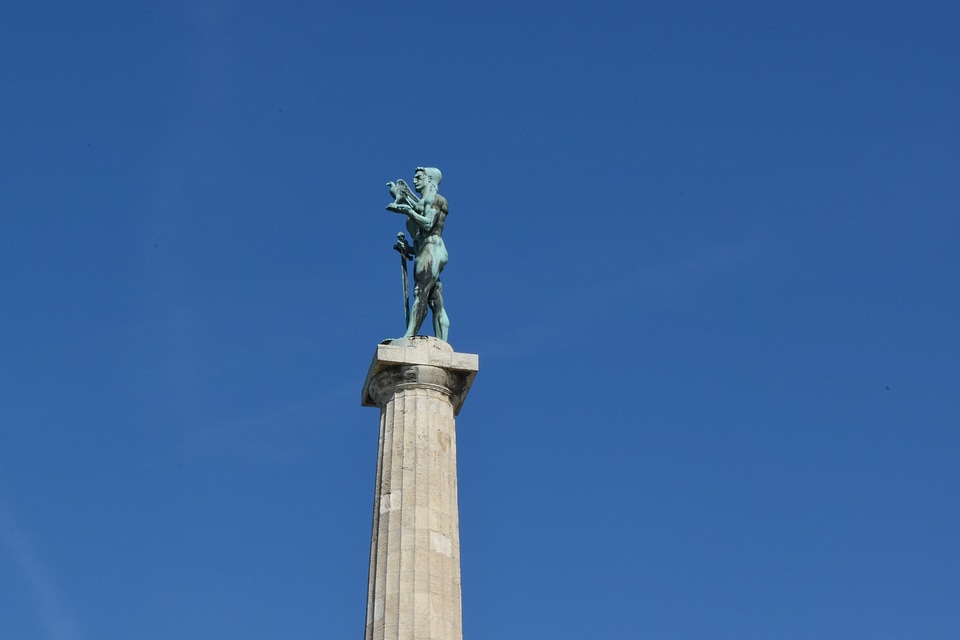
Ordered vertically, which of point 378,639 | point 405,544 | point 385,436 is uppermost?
point 385,436

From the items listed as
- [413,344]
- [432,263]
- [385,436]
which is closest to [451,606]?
[385,436]

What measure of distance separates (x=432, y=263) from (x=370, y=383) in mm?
3004

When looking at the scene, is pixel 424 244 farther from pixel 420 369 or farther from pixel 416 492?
pixel 416 492

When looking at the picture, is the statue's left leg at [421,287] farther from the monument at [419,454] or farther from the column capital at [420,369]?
the column capital at [420,369]

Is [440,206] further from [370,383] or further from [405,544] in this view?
[405,544]

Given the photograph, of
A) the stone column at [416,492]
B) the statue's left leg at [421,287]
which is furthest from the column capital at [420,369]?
the statue's left leg at [421,287]

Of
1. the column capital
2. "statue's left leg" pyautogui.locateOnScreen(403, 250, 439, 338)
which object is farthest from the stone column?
"statue's left leg" pyautogui.locateOnScreen(403, 250, 439, 338)

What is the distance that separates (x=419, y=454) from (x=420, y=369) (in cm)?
182

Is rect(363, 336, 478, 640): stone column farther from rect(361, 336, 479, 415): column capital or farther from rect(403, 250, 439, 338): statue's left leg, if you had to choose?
rect(403, 250, 439, 338): statue's left leg

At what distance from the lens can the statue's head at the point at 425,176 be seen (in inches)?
1191

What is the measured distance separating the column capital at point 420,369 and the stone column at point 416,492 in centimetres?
2

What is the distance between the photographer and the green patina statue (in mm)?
29328

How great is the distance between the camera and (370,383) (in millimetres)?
28609

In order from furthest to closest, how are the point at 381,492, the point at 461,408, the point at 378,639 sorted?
the point at 461,408 → the point at 381,492 → the point at 378,639
